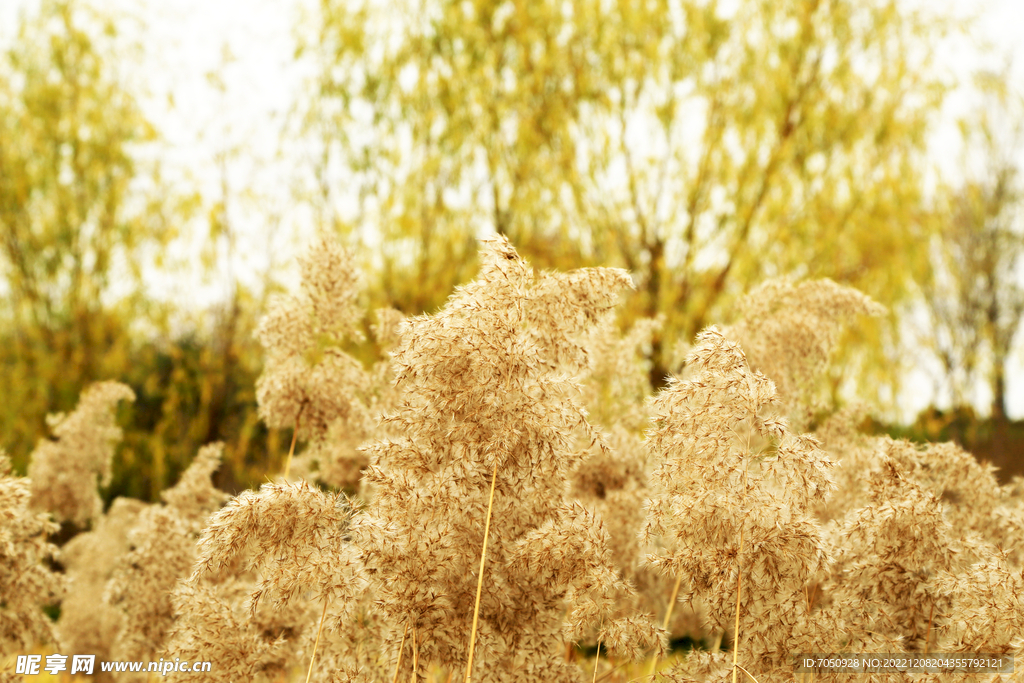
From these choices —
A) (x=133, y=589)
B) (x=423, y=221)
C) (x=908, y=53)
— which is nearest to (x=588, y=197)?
(x=423, y=221)

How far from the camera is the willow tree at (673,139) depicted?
27.8 ft

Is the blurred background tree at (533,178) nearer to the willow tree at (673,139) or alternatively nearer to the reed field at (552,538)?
the willow tree at (673,139)

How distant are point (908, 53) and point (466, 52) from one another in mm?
4978

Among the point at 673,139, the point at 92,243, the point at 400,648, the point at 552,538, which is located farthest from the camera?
the point at 92,243

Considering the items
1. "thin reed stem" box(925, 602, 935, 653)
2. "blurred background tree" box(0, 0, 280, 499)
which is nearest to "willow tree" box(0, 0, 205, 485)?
"blurred background tree" box(0, 0, 280, 499)

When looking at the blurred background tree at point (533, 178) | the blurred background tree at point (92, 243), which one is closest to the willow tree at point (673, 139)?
the blurred background tree at point (533, 178)

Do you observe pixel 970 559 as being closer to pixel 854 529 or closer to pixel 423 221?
pixel 854 529

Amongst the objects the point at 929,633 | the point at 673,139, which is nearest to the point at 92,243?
the point at 673,139

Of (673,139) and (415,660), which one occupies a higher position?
(673,139)

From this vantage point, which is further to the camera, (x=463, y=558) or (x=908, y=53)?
(x=908, y=53)

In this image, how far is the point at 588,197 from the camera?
8734 millimetres

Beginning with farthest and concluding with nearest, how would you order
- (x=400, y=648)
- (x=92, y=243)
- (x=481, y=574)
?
(x=92, y=243) < (x=400, y=648) < (x=481, y=574)

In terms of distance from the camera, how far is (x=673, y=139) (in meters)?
8.62

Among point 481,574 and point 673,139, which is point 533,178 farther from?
point 481,574
